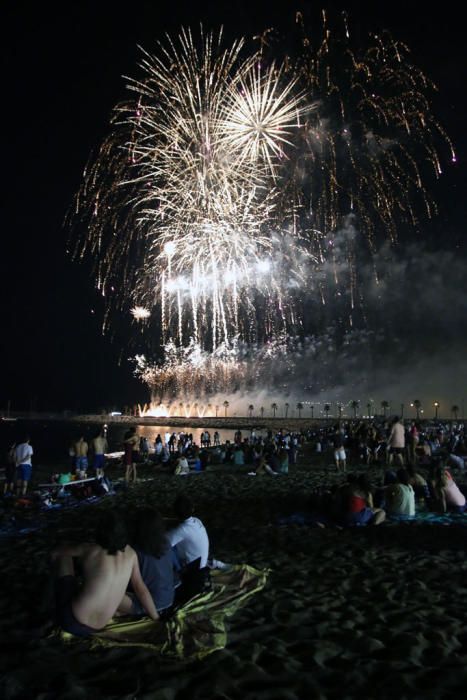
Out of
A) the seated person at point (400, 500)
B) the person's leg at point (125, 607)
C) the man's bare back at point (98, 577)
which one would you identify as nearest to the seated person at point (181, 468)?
the seated person at point (400, 500)

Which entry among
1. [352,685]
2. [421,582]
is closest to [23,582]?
[352,685]

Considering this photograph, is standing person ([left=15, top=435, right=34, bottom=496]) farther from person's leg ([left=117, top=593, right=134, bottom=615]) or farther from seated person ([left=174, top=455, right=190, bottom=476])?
person's leg ([left=117, top=593, right=134, bottom=615])

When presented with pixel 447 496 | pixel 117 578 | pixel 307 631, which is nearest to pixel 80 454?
pixel 447 496

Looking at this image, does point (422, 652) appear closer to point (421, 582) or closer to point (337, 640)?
point (337, 640)

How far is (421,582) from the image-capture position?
5.46m

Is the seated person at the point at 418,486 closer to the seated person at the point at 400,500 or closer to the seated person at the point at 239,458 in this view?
the seated person at the point at 400,500

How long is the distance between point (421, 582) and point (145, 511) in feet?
10.6

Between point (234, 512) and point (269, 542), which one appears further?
point (234, 512)

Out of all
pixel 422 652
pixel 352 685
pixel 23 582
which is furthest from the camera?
pixel 23 582

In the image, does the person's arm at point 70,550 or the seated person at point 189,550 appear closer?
the person's arm at point 70,550

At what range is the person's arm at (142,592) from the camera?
420 centimetres

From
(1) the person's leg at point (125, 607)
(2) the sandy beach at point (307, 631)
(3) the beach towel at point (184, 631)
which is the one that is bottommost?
(2) the sandy beach at point (307, 631)

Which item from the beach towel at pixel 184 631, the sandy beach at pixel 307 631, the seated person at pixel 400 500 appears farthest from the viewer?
the seated person at pixel 400 500

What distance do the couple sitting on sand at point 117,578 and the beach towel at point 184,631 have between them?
107mm
